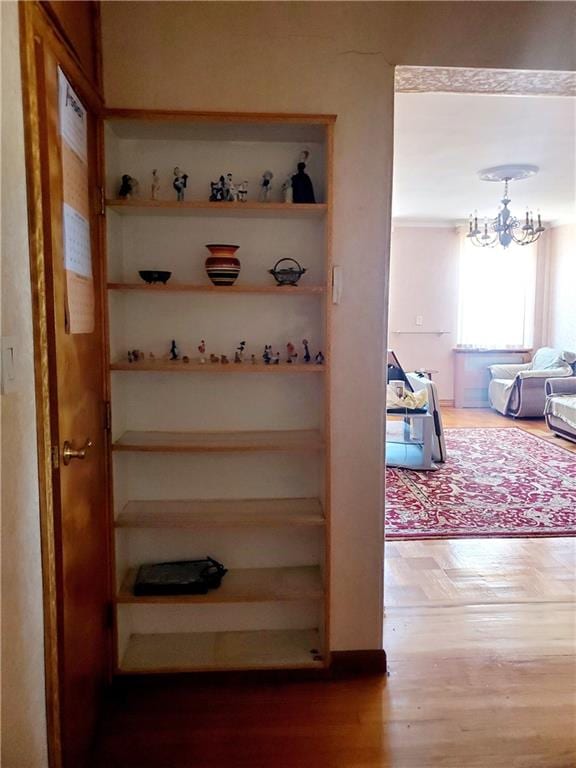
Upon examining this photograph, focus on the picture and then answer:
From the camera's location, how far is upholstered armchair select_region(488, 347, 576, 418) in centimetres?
668

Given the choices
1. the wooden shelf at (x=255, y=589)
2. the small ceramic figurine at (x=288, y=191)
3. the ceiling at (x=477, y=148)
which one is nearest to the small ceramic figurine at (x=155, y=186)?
the small ceramic figurine at (x=288, y=191)

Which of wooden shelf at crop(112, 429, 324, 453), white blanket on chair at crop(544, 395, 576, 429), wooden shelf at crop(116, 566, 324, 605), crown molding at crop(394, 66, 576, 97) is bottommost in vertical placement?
wooden shelf at crop(116, 566, 324, 605)

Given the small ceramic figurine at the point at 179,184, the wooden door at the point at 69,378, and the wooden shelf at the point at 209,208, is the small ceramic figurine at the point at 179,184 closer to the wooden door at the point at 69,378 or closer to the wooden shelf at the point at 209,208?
the wooden shelf at the point at 209,208

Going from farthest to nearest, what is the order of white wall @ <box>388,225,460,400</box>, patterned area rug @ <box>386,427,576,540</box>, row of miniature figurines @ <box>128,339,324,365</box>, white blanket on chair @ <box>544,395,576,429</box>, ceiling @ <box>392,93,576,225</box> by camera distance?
white wall @ <box>388,225,460,400</box>, white blanket on chair @ <box>544,395,576,429</box>, patterned area rug @ <box>386,427,576,540</box>, ceiling @ <box>392,93,576,225</box>, row of miniature figurines @ <box>128,339,324,365</box>

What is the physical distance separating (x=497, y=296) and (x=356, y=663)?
6.51 m

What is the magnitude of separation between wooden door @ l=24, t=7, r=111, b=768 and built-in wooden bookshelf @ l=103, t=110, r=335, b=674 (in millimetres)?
148

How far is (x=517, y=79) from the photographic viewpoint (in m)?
2.06

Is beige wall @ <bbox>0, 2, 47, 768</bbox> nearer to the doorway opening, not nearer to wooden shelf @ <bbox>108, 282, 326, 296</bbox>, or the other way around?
wooden shelf @ <bbox>108, 282, 326, 296</bbox>

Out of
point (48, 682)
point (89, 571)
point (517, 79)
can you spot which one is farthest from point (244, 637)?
Answer: point (517, 79)

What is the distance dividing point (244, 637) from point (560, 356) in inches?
231

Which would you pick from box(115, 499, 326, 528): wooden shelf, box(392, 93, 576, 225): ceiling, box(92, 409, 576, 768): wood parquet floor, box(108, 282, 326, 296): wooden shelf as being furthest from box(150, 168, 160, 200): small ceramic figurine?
box(92, 409, 576, 768): wood parquet floor

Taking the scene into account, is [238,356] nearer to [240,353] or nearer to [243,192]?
[240,353]

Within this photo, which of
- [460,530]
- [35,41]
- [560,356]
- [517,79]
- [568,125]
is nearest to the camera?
[35,41]

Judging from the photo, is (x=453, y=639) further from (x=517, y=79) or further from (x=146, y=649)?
(x=517, y=79)
